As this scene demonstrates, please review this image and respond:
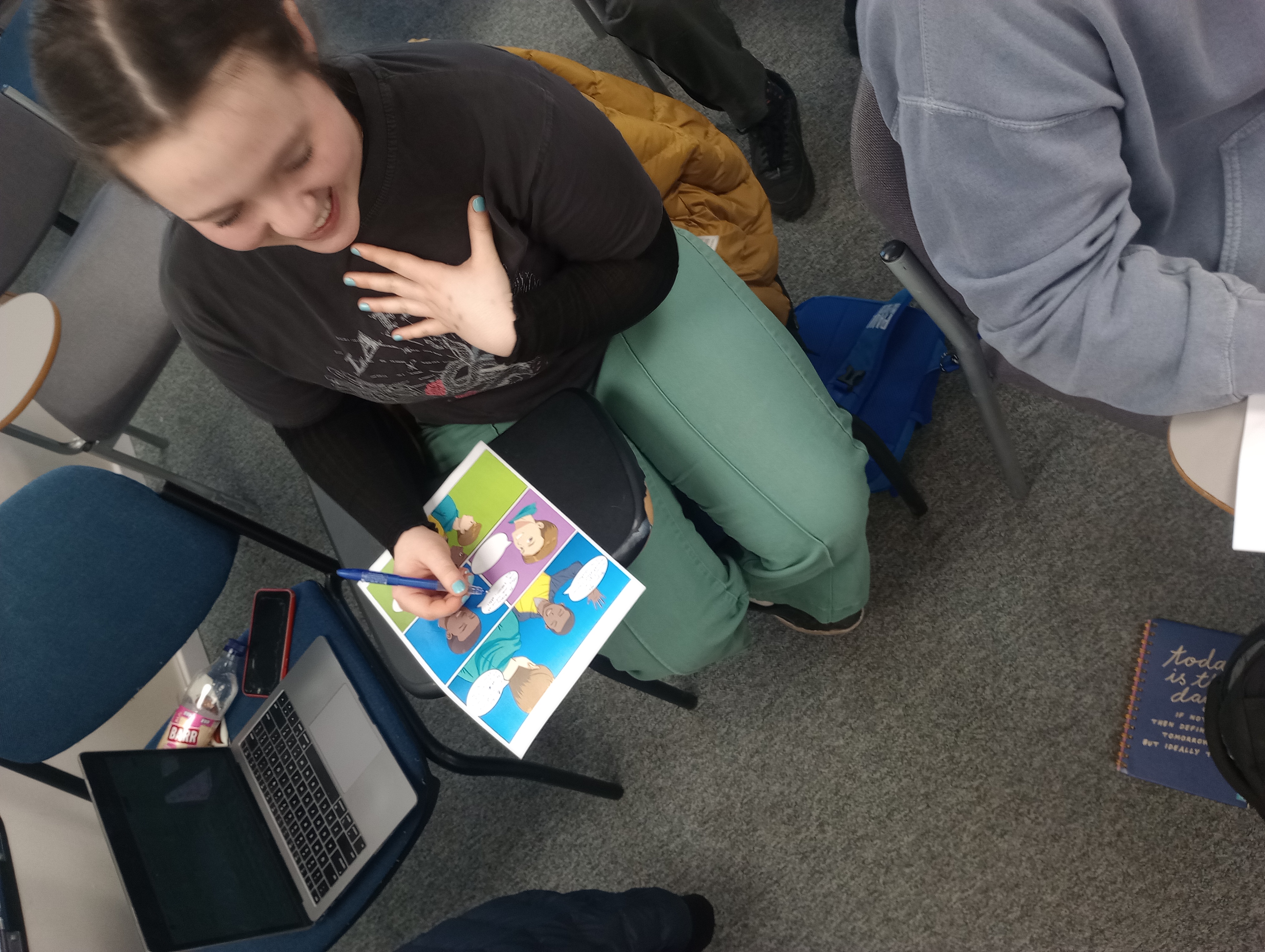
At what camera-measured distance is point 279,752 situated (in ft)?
3.60

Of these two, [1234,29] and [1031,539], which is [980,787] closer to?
[1031,539]

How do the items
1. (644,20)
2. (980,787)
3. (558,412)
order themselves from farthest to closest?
(644,20)
(980,787)
(558,412)

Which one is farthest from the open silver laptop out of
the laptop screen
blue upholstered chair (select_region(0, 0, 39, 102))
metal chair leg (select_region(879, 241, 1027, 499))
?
blue upholstered chair (select_region(0, 0, 39, 102))

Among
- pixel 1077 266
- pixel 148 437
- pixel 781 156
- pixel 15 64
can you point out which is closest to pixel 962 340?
pixel 1077 266

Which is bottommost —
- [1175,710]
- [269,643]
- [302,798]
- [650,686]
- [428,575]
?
[1175,710]

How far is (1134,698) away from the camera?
1.19 meters

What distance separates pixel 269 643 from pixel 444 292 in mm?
728

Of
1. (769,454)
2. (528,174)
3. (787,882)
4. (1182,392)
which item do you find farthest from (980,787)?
(528,174)

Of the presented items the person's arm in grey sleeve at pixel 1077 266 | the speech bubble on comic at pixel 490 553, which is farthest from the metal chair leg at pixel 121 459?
the person's arm in grey sleeve at pixel 1077 266

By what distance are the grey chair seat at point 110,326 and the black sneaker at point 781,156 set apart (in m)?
1.18

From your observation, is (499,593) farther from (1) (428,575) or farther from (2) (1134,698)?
(2) (1134,698)

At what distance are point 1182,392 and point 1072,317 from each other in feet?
0.35

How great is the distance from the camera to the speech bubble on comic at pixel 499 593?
0.87 meters

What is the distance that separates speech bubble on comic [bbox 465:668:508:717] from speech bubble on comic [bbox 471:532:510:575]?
117 mm
